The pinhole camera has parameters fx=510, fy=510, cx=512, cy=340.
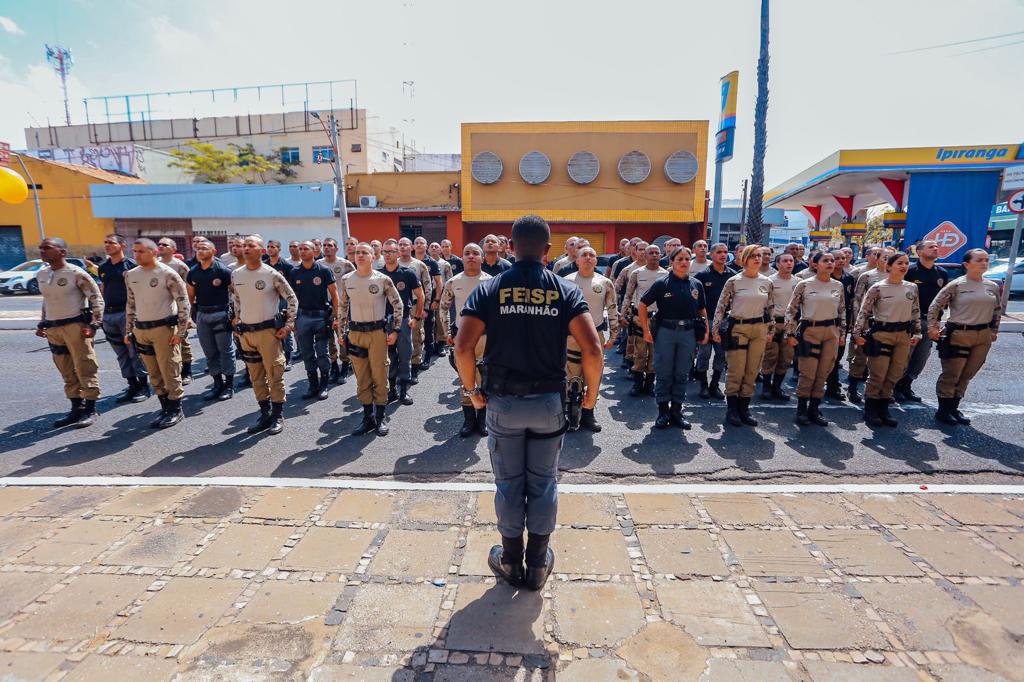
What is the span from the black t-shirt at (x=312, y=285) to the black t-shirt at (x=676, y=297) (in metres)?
4.31

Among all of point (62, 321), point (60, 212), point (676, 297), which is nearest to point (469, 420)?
point (676, 297)

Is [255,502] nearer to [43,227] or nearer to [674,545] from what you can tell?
[674,545]

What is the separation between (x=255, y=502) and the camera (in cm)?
393

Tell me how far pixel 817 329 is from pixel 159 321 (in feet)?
23.8

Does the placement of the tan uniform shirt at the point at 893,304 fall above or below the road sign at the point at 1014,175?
below

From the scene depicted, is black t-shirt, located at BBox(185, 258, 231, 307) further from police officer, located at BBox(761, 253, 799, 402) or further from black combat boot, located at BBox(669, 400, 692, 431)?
police officer, located at BBox(761, 253, 799, 402)

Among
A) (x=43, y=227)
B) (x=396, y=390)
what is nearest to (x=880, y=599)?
(x=396, y=390)

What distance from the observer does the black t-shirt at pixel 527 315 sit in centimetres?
275

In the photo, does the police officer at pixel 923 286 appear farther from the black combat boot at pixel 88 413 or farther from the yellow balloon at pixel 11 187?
the yellow balloon at pixel 11 187

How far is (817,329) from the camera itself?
5.59 metres

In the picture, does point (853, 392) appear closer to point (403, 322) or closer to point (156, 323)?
point (403, 322)

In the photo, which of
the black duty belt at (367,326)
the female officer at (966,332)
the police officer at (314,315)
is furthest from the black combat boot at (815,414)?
the police officer at (314,315)

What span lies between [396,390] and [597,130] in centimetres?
1986

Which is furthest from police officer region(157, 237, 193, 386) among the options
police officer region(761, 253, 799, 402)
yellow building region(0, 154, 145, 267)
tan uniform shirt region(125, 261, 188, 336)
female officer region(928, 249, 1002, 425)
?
yellow building region(0, 154, 145, 267)
